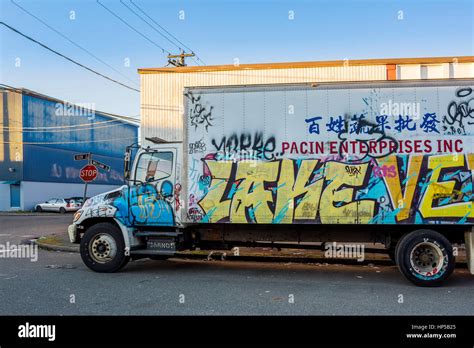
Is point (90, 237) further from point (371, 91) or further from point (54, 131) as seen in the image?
point (54, 131)

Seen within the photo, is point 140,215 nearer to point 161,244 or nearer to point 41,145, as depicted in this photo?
point 161,244

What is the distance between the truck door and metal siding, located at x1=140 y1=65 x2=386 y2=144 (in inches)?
341

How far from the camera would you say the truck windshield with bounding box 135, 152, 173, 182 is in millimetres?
8922

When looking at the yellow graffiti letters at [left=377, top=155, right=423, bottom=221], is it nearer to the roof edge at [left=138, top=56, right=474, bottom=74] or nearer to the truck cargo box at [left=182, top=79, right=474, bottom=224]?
the truck cargo box at [left=182, top=79, right=474, bottom=224]

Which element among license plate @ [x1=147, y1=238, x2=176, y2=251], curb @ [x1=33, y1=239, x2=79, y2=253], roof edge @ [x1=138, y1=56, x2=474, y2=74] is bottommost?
curb @ [x1=33, y1=239, x2=79, y2=253]

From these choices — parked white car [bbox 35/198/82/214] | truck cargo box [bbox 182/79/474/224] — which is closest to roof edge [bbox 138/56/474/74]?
truck cargo box [bbox 182/79/474/224]

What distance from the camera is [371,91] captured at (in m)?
8.08

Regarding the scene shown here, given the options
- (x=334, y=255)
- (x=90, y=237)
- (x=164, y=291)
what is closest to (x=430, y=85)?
(x=334, y=255)

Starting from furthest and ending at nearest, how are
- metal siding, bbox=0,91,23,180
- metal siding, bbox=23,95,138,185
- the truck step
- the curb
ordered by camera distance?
metal siding, bbox=23,95,138,185 → metal siding, bbox=0,91,23,180 → the curb → the truck step

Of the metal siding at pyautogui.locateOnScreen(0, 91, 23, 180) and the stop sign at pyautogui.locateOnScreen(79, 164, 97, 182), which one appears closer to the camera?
the stop sign at pyautogui.locateOnScreen(79, 164, 97, 182)

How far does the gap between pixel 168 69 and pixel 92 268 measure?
10.6 meters

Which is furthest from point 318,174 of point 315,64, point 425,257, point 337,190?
point 315,64

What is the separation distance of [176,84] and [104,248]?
10.1m

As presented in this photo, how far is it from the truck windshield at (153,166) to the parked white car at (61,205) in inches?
1130
